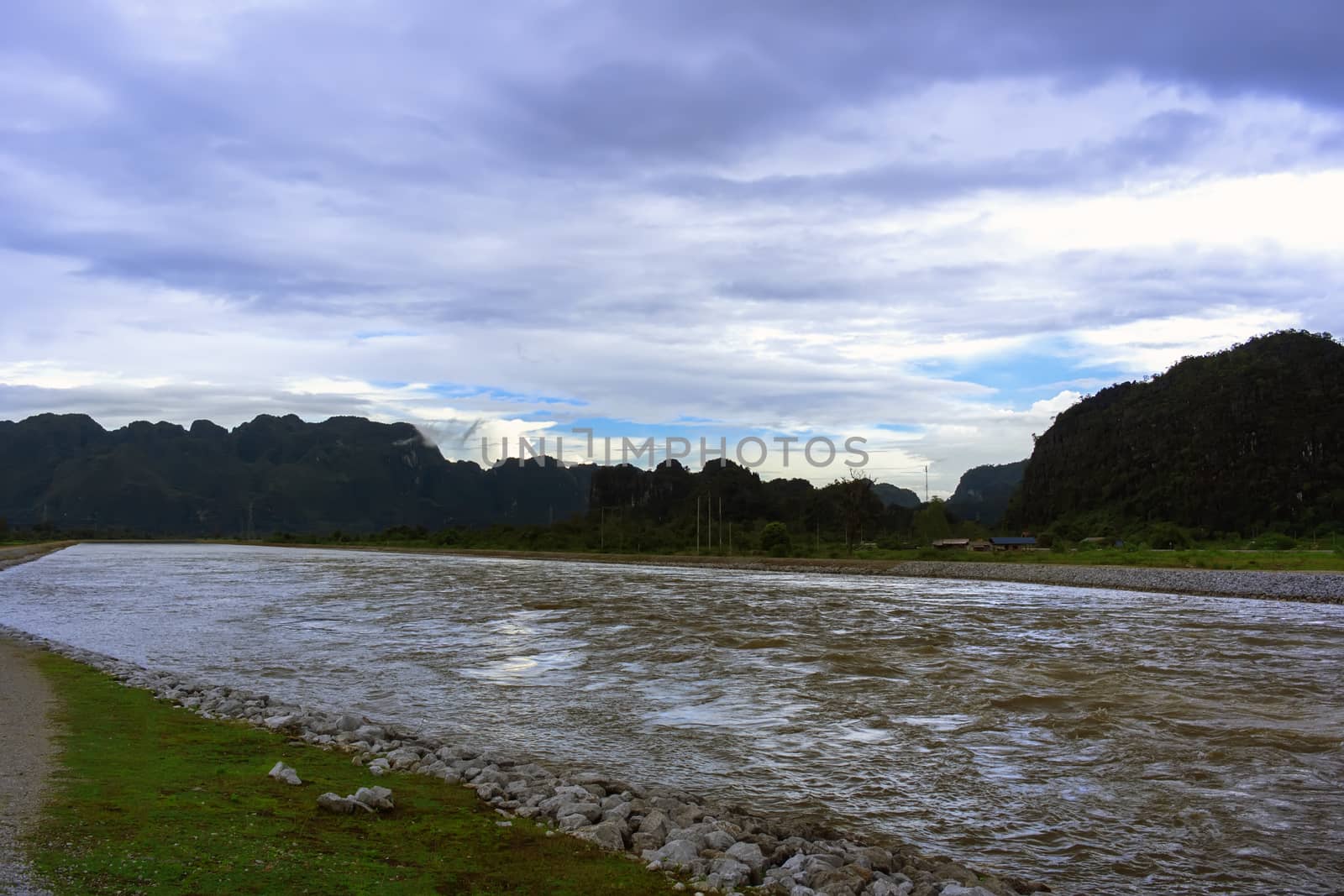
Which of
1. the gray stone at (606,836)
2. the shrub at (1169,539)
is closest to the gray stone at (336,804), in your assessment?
the gray stone at (606,836)

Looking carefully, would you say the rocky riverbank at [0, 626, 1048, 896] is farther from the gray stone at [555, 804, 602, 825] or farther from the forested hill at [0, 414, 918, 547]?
the forested hill at [0, 414, 918, 547]

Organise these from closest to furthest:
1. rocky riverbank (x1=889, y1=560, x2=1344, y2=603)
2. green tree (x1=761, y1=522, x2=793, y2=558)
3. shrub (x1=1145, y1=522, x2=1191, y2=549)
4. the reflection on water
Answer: the reflection on water → rocky riverbank (x1=889, y1=560, x2=1344, y2=603) → shrub (x1=1145, y1=522, x2=1191, y2=549) → green tree (x1=761, y1=522, x2=793, y2=558)

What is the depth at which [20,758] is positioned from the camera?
253 inches

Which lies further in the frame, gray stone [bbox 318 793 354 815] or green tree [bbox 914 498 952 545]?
green tree [bbox 914 498 952 545]

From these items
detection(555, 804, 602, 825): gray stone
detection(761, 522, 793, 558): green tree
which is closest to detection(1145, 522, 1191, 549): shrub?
detection(761, 522, 793, 558): green tree

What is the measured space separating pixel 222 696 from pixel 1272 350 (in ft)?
354

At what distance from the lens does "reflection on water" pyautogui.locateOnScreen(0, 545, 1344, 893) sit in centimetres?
657

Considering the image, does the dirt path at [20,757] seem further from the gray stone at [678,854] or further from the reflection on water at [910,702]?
the gray stone at [678,854]

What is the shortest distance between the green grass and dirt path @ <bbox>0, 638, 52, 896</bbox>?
108 millimetres

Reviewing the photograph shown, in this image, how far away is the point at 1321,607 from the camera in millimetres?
27766

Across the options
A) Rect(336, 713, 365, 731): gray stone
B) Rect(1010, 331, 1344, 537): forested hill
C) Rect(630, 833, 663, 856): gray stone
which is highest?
Rect(1010, 331, 1344, 537): forested hill

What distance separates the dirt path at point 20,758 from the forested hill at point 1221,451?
79132mm

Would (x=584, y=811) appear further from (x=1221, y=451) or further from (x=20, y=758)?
(x=1221, y=451)

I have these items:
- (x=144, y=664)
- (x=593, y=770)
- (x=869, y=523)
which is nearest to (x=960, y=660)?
(x=593, y=770)
